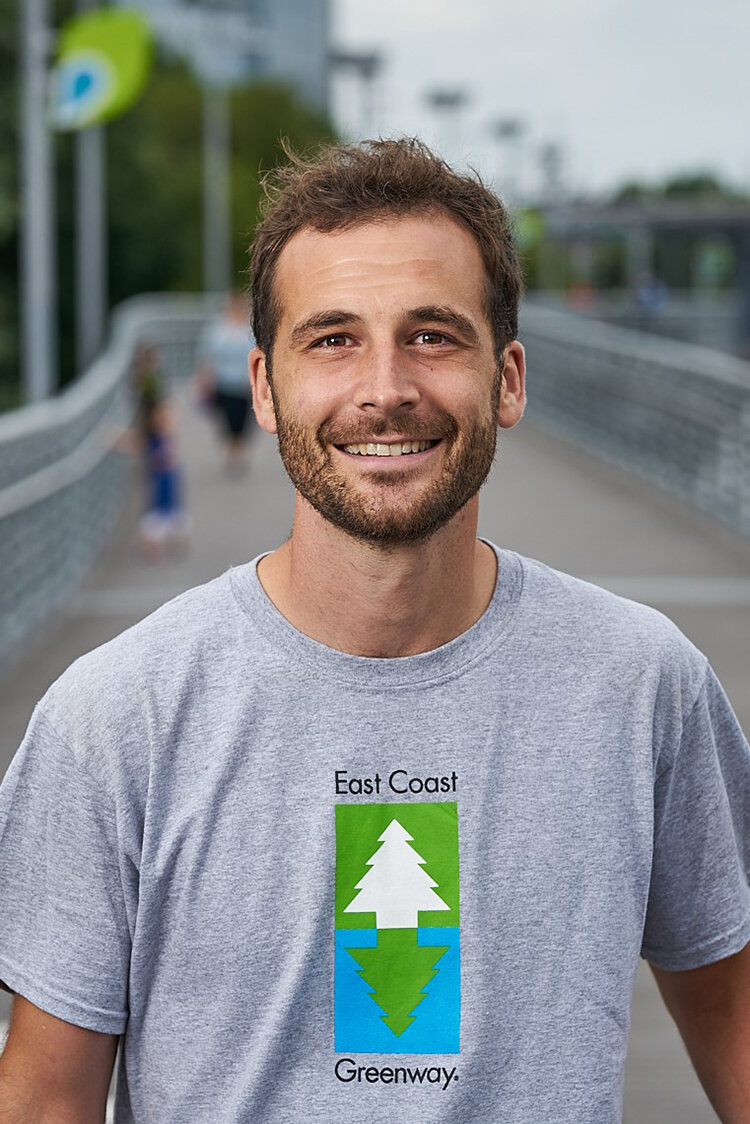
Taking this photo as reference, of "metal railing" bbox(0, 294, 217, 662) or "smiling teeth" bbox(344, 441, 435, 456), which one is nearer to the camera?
"smiling teeth" bbox(344, 441, 435, 456)

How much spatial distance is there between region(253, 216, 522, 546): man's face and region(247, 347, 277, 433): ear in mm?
87

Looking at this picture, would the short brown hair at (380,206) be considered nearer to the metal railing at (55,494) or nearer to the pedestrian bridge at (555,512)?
the pedestrian bridge at (555,512)

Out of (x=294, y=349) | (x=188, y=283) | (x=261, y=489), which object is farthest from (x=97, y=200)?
(x=294, y=349)

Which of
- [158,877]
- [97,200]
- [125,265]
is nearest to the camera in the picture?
[158,877]

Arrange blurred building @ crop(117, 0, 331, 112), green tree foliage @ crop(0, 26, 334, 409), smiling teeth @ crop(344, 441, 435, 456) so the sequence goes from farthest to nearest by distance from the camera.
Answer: blurred building @ crop(117, 0, 331, 112) < green tree foliage @ crop(0, 26, 334, 409) < smiling teeth @ crop(344, 441, 435, 456)

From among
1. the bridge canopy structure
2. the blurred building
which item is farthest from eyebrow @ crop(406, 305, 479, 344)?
the blurred building

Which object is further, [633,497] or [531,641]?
[633,497]

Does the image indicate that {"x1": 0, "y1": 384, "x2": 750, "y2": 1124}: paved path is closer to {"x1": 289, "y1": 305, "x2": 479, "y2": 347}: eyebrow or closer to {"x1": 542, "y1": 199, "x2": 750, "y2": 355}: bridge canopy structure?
{"x1": 289, "y1": 305, "x2": 479, "y2": 347}: eyebrow

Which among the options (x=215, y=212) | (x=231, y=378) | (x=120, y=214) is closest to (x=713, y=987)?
(x=231, y=378)

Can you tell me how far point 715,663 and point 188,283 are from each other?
54.1 m

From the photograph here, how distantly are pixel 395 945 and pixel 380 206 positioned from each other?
2.36ft

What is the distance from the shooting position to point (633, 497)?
1955 centimetres

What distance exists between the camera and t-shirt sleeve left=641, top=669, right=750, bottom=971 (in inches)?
87.4

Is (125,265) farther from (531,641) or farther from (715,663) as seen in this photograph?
(531,641)
